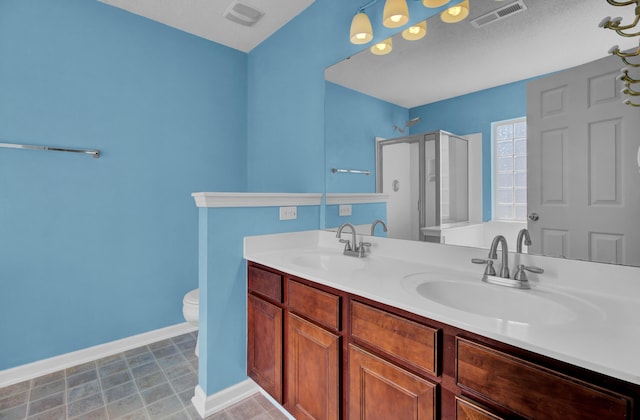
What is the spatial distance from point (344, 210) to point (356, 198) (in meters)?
0.12

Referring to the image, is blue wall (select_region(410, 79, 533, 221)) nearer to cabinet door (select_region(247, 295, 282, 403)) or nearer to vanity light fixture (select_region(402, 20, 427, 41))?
vanity light fixture (select_region(402, 20, 427, 41))

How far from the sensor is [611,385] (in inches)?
24.4

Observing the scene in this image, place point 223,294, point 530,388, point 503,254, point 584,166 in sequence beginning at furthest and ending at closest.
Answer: point 223,294 → point 503,254 → point 584,166 → point 530,388

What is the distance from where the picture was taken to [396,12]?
1.54 meters

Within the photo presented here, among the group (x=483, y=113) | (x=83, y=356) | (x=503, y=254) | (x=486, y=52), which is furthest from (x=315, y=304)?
(x=83, y=356)

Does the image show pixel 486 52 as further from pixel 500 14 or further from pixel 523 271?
pixel 523 271

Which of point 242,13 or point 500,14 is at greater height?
point 242,13

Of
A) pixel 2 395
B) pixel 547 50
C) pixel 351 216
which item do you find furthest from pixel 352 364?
pixel 2 395

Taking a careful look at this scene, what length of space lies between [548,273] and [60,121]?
9.62ft

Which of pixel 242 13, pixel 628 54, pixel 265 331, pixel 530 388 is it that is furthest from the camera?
pixel 242 13

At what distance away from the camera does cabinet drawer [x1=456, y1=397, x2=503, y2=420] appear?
0.80 metres

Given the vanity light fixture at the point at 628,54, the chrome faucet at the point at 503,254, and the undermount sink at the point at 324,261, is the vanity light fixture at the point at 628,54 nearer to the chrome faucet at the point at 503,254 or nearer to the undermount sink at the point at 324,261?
the chrome faucet at the point at 503,254

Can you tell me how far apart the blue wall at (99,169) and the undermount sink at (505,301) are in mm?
2163

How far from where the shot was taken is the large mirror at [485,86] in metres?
1.10
